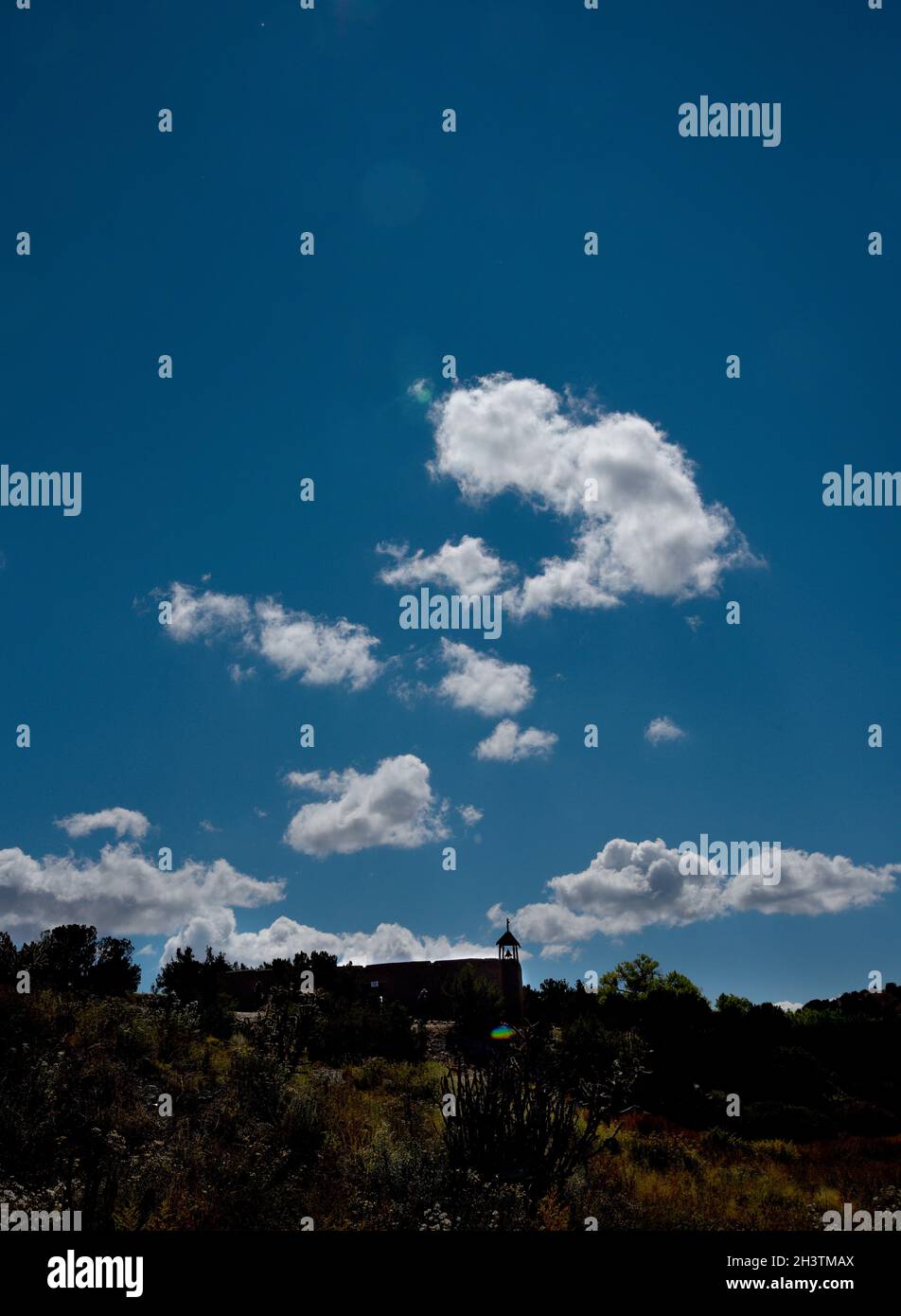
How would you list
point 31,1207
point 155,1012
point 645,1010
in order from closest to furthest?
1. point 31,1207
2. point 155,1012
3. point 645,1010

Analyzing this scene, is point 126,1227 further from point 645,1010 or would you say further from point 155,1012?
point 645,1010

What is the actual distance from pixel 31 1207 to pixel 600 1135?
10842 mm

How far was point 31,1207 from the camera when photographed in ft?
31.8

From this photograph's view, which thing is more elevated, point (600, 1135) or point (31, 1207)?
point (31, 1207)

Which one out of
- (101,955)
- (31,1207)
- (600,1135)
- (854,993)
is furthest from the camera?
(854,993)
